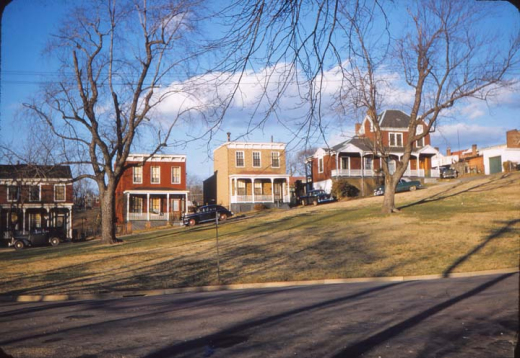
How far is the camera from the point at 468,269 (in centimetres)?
1772

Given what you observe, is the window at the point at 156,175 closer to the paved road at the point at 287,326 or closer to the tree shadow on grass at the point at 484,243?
the tree shadow on grass at the point at 484,243

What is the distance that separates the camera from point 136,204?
5700cm

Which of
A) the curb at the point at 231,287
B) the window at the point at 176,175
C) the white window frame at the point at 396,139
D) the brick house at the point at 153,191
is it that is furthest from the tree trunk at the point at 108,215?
the white window frame at the point at 396,139

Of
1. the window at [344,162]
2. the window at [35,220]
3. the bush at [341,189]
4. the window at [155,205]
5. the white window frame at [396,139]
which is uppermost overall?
the white window frame at [396,139]

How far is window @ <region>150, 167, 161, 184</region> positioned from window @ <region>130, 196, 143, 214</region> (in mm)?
2485

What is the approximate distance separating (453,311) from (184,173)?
50464 mm

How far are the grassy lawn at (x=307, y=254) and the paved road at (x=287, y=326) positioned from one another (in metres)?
5.45

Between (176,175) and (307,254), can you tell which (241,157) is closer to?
(176,175)

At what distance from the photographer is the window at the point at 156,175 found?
5781cm

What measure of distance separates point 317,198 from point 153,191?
58.0ft

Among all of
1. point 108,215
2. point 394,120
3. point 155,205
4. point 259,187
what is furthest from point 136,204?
point 394,120

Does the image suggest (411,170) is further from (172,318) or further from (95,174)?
(172,318)

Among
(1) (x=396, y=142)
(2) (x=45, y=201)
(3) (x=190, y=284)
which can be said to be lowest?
(3) (x=190, y=284)

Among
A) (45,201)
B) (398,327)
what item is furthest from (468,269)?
(45,201)
